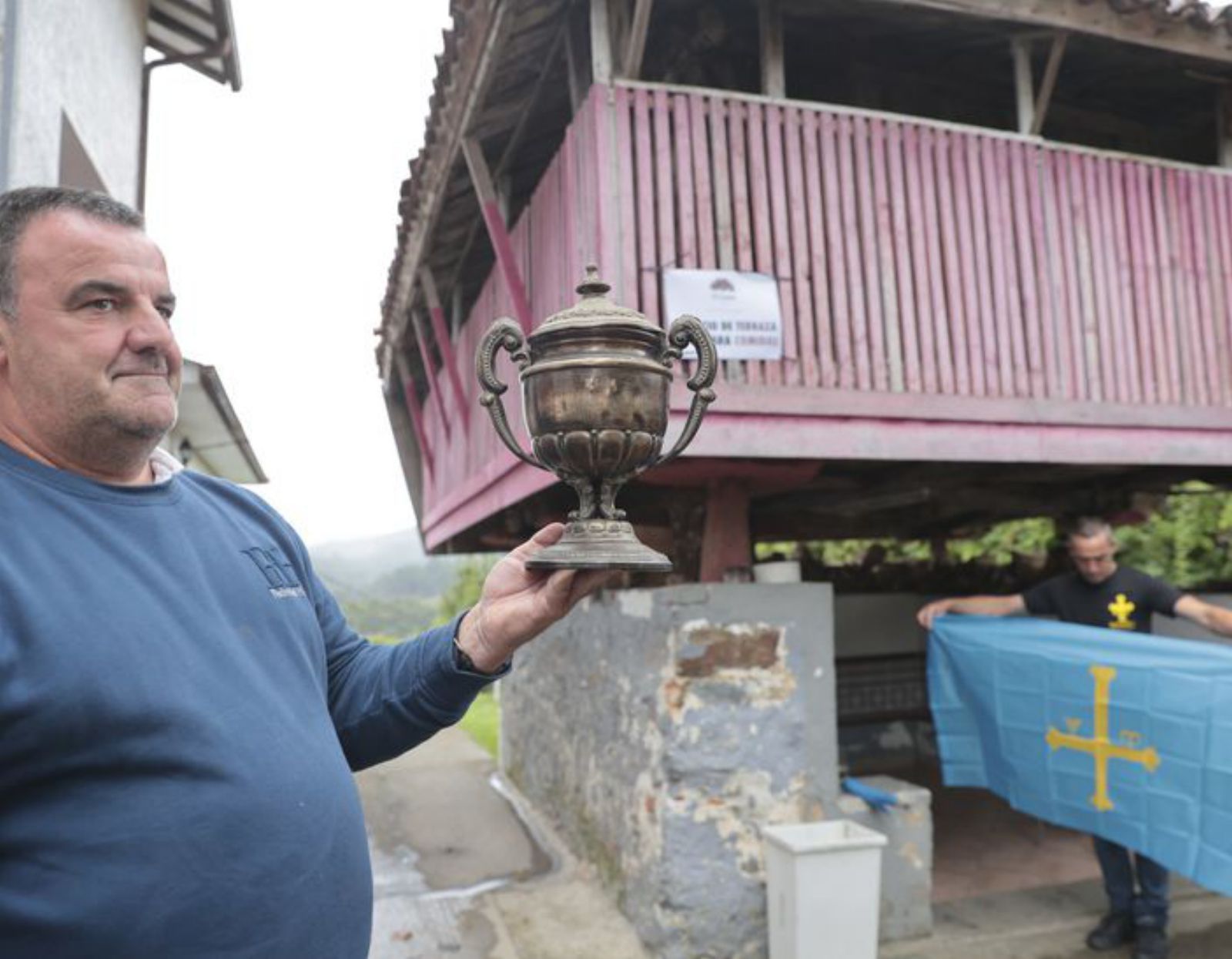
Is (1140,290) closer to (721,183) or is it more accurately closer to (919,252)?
(919,252)

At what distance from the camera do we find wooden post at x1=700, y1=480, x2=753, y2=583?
16.9ft

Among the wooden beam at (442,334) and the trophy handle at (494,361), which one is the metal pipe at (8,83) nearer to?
the trophy handle at (494,361)

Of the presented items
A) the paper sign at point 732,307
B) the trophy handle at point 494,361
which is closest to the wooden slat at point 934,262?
the paper sign at point 732,307

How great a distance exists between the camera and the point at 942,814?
24.9 feet

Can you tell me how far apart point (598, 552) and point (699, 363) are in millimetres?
488

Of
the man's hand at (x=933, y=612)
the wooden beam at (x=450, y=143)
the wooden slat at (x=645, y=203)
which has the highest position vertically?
the wooden beam at (x=450, y=143)

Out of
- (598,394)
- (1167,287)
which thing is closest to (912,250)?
(1167,287)

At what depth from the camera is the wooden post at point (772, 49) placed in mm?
4594

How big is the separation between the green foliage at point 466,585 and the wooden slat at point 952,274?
53.5 ft

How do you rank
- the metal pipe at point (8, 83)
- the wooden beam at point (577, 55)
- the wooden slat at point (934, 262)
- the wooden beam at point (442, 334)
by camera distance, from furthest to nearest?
the wooden beam at point (442, 334), the wooden slat at point (934, 262), the wooden beam at point (577, 55), the metal pipe at point (8, 83)

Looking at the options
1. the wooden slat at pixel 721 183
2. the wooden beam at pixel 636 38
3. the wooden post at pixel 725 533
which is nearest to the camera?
the wooden beam at pixel 636 38

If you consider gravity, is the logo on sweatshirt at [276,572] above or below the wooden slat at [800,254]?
below

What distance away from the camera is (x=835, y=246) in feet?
15.2

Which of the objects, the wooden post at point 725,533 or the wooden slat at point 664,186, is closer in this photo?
the wooden slat at point 664,186
